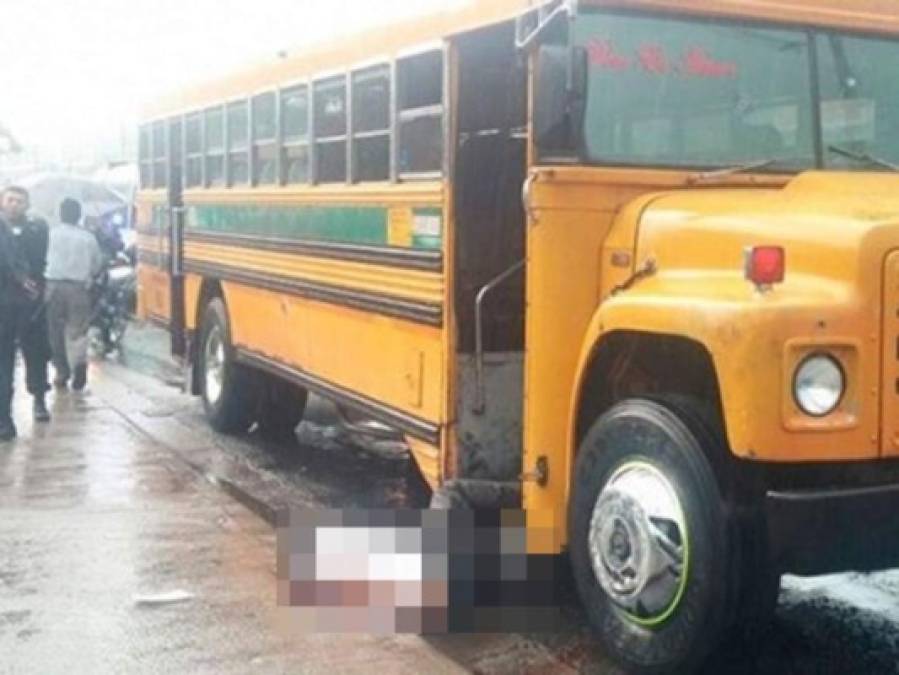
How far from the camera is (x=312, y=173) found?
7.42m

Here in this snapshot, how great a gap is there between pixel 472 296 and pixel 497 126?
736mm

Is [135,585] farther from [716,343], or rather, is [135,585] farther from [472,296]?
[716,343]

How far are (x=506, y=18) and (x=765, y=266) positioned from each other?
1.65m

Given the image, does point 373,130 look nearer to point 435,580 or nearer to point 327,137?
point 327,137

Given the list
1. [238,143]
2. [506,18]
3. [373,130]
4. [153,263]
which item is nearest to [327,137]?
[373,130]

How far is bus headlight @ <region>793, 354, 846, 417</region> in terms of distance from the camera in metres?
3.99

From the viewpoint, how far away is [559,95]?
4.76 meters

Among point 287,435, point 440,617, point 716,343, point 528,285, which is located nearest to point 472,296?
→ point 528,285

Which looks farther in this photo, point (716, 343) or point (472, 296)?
point (472, 296)

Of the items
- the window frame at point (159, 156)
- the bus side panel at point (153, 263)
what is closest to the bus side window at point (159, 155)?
the window frame at point (159, 156)

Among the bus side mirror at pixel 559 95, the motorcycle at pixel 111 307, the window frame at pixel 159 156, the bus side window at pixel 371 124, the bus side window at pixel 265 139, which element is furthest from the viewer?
the motorcycle at pixel 111 307

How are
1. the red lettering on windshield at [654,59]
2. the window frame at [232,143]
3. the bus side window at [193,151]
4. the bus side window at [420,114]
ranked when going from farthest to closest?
the bus side window at [193,151] → the window frame at [232,143] → the bus side window at [420,114] → the red lettering on windshield at [654,59]

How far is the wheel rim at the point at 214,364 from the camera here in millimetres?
9625

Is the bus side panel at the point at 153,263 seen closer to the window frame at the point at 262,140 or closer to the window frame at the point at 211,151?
the window frame at the point at 211,151
